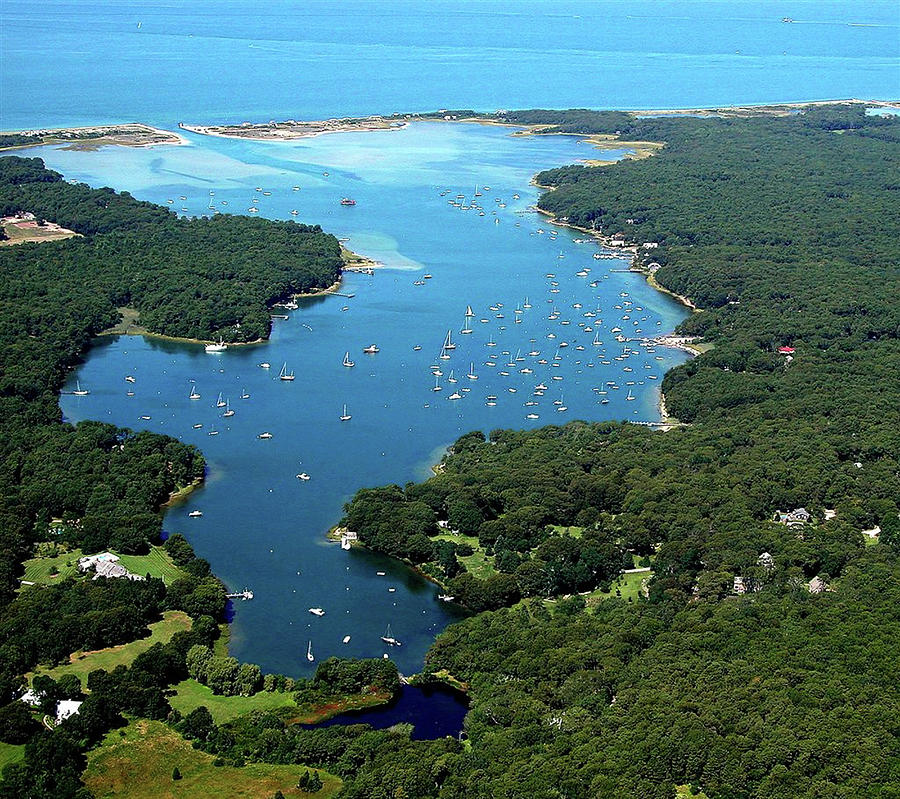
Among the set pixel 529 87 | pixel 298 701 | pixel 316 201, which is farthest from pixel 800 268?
pixel 529 87

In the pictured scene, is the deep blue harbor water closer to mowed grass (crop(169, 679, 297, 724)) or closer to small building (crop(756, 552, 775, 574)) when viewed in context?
mowed grass (crop(169, 679, 297, 724))

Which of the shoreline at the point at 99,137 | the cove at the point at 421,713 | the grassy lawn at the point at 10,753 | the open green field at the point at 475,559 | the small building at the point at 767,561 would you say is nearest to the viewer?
A: the grassy lawn at the point at 10,753

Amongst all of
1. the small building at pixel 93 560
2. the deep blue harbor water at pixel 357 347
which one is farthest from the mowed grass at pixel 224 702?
the small building at pixel 93 560

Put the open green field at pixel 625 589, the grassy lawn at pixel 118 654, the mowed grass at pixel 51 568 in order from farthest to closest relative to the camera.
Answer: the mowed grass at pixel 51 568 → the open green field at pixel 625 589 → the grassy lawn at pixel 118 654

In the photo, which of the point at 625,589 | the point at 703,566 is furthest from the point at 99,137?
the point at 703,566

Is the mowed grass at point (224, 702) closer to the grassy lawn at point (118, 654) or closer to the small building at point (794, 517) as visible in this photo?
the grassy lawn at point (118, 654)

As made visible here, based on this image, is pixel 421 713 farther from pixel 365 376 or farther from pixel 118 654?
pixel 365 376
